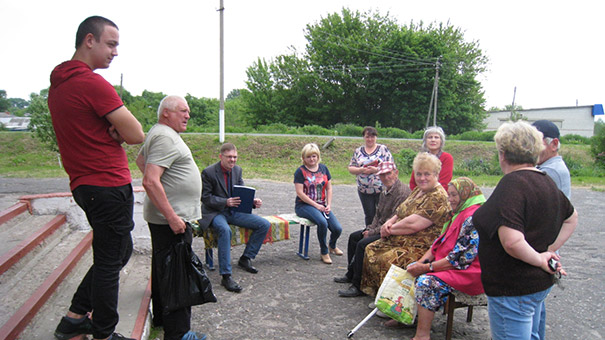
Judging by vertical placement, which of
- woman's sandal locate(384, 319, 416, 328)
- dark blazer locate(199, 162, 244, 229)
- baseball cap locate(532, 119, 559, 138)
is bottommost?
woman's sandal locate(384, 319, 416, 328)

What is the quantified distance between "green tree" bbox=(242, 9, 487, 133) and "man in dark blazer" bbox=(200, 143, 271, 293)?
3218cm

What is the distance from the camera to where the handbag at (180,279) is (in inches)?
116

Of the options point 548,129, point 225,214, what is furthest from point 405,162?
point 548,129

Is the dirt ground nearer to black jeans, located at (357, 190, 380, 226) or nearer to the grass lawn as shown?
black jeans, located at (357, 190, 380, 226)

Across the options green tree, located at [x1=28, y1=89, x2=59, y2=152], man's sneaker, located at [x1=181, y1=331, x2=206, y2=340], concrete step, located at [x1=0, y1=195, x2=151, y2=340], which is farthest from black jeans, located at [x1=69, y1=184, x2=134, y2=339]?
green tree, located at [x1=28, y1=89, x2=59, y2=152]

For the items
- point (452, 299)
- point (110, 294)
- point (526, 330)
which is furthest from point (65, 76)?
point (452, 299)

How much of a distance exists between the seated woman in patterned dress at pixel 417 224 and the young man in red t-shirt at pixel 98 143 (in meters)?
2.39

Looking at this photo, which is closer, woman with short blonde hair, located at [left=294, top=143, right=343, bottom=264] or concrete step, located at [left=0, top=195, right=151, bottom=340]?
concrete step, located at [left=0, top=195, right=151, bottom=340]

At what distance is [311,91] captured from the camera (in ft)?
124

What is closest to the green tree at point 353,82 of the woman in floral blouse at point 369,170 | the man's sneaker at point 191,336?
the woman in floral blouse at point 369,170

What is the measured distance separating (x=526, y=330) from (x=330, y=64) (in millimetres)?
37409

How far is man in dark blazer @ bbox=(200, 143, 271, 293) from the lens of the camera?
179 inches

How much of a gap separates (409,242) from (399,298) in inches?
24.3

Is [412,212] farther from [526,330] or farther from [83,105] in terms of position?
[83,105]
